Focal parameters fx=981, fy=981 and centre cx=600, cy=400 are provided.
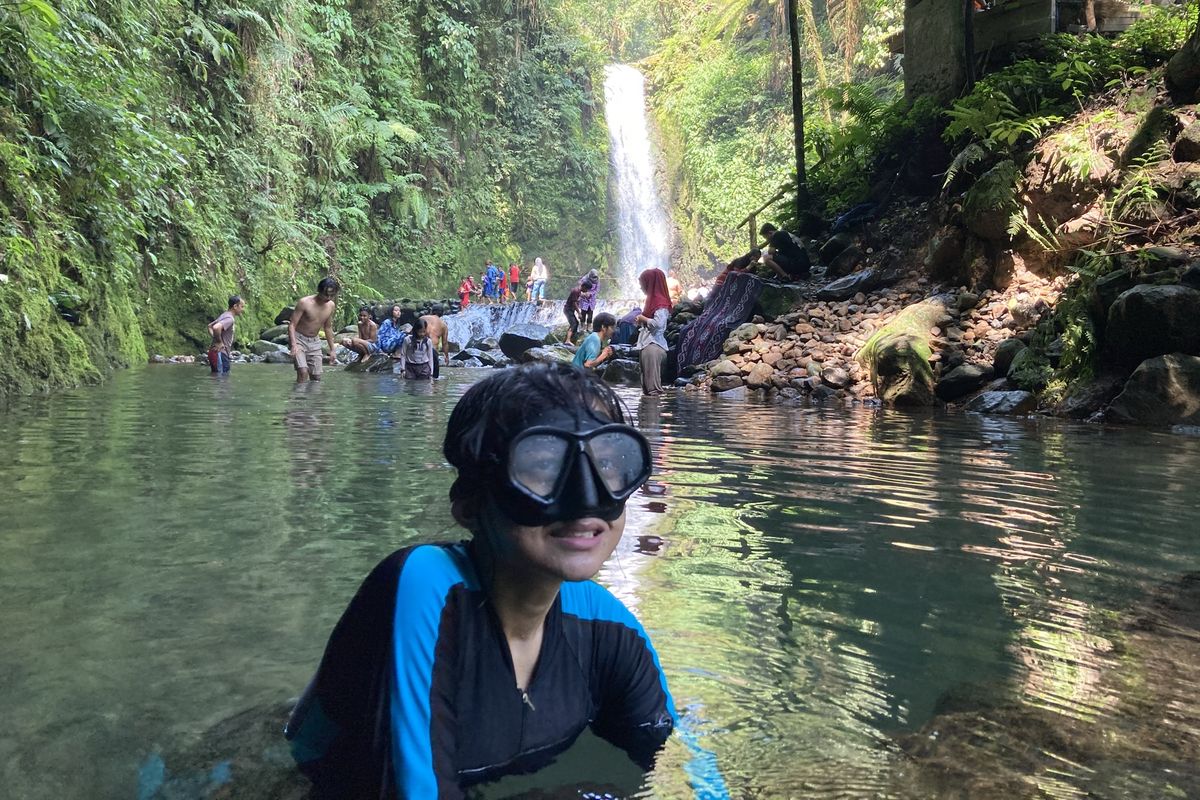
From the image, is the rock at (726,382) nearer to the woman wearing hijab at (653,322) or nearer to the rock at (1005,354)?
the woman wearing hijab at (653,322)

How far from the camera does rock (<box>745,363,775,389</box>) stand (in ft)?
46.0

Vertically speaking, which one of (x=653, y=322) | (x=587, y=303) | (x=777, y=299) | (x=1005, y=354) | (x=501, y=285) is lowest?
(x=1005, y=354)

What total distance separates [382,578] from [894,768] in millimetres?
1163

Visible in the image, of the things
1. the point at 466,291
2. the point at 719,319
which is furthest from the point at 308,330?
the point at 466,291

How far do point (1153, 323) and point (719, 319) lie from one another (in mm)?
8494

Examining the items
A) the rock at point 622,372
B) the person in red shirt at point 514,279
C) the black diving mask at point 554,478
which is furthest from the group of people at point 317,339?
the person in red shirt at point 514,279

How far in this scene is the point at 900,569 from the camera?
3639 mm

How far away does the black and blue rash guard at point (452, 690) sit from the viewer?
5.54ft

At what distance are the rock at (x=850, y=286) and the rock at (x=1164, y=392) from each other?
22.0ft

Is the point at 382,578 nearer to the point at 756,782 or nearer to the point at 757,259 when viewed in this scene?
the point at 756,782

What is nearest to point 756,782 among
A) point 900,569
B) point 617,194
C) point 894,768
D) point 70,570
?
point 894,768

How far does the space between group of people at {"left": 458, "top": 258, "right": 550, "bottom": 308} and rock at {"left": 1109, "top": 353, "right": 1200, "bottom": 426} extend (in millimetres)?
23149

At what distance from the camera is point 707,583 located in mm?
3484

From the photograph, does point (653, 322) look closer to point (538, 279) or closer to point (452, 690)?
point (452, 690)
